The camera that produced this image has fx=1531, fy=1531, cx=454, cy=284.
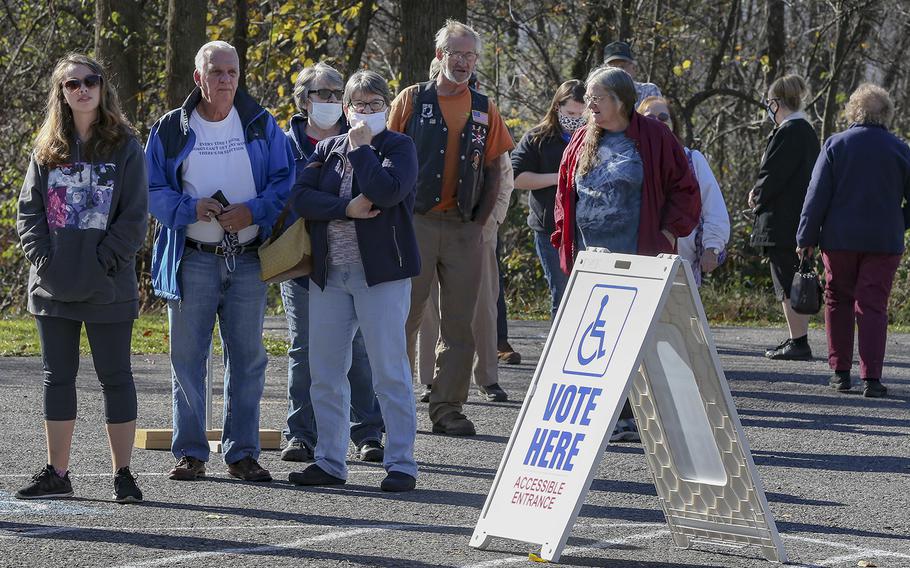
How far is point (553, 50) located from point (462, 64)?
46.7 ft

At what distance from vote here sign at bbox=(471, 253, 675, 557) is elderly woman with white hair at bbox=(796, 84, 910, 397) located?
499 cm

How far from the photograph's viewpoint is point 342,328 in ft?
23.7

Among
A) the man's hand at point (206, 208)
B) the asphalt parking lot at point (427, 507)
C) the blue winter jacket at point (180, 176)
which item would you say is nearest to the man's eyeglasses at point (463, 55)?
the blue winter jacket at point (180, 176)

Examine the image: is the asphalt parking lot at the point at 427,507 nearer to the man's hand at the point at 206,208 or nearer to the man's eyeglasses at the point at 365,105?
the man's hand at the point at 206,208

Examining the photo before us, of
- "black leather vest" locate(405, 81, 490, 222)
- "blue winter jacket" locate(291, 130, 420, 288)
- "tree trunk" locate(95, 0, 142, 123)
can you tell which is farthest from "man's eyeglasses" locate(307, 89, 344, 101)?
"tree trunk" locate(95, 0, 142, 123)

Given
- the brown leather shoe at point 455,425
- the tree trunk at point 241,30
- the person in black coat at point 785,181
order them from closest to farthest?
1. the brown leather shoe at point 455,425
2. the person in black coat at point 785,181
3. the tree trunk at point 241,30

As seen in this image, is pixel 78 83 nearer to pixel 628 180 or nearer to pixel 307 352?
pixel 307 352

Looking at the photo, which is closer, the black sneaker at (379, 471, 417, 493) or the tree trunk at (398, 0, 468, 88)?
the black sneaker at (379, 471, 417, 493)

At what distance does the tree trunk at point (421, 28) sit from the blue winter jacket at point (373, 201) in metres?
7.39

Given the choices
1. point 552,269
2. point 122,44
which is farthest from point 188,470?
point 122,44

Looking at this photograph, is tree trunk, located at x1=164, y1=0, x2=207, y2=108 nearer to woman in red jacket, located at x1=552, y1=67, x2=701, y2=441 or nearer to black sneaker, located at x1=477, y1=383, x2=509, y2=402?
black sneaker, located at x1=477, y1=383, x2=509, y2=402

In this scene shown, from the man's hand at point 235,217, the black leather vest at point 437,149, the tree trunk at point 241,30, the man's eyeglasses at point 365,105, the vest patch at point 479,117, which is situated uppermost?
the tree trunk at point 241,30

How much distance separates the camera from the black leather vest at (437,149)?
868cm

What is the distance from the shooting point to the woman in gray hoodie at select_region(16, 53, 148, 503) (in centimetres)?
662
